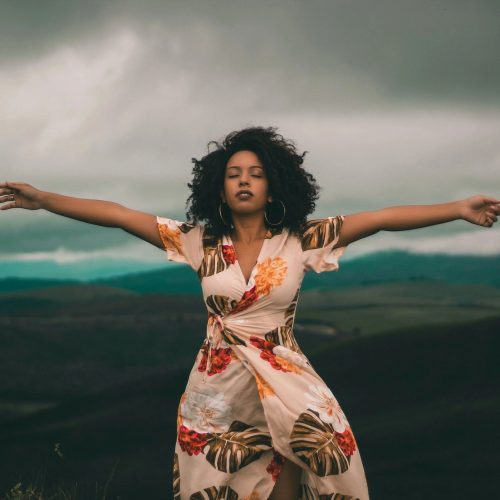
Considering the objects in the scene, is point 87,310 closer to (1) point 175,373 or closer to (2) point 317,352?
(1) point 175,373

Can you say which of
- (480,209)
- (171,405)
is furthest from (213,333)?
(171,405)

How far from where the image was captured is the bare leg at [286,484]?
4965mm

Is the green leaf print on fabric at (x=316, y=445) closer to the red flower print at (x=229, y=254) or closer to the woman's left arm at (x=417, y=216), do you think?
the red flower print at (x=229, y=254)

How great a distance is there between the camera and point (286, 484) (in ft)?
16.3

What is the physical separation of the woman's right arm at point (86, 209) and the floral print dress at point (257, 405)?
44 cm

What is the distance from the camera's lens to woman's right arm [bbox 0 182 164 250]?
525cm

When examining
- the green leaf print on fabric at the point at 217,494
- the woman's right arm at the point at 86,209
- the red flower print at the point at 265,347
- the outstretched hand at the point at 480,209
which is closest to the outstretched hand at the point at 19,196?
the woman's right arm at the point at 86,209

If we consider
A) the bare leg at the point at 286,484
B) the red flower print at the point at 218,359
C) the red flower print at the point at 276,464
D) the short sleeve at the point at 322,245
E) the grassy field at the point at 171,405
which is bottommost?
the grassy field at the point at 171,405

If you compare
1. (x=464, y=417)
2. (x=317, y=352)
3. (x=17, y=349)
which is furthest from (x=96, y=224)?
(x=17, y=349)

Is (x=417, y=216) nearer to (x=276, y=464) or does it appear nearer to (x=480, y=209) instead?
(x=480, y=209)

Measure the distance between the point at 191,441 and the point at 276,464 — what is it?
1.50 feet

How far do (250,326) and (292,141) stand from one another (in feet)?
3.61

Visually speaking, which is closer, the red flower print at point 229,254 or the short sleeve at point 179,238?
the red flower print at point 229,254

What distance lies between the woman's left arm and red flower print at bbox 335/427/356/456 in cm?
103
